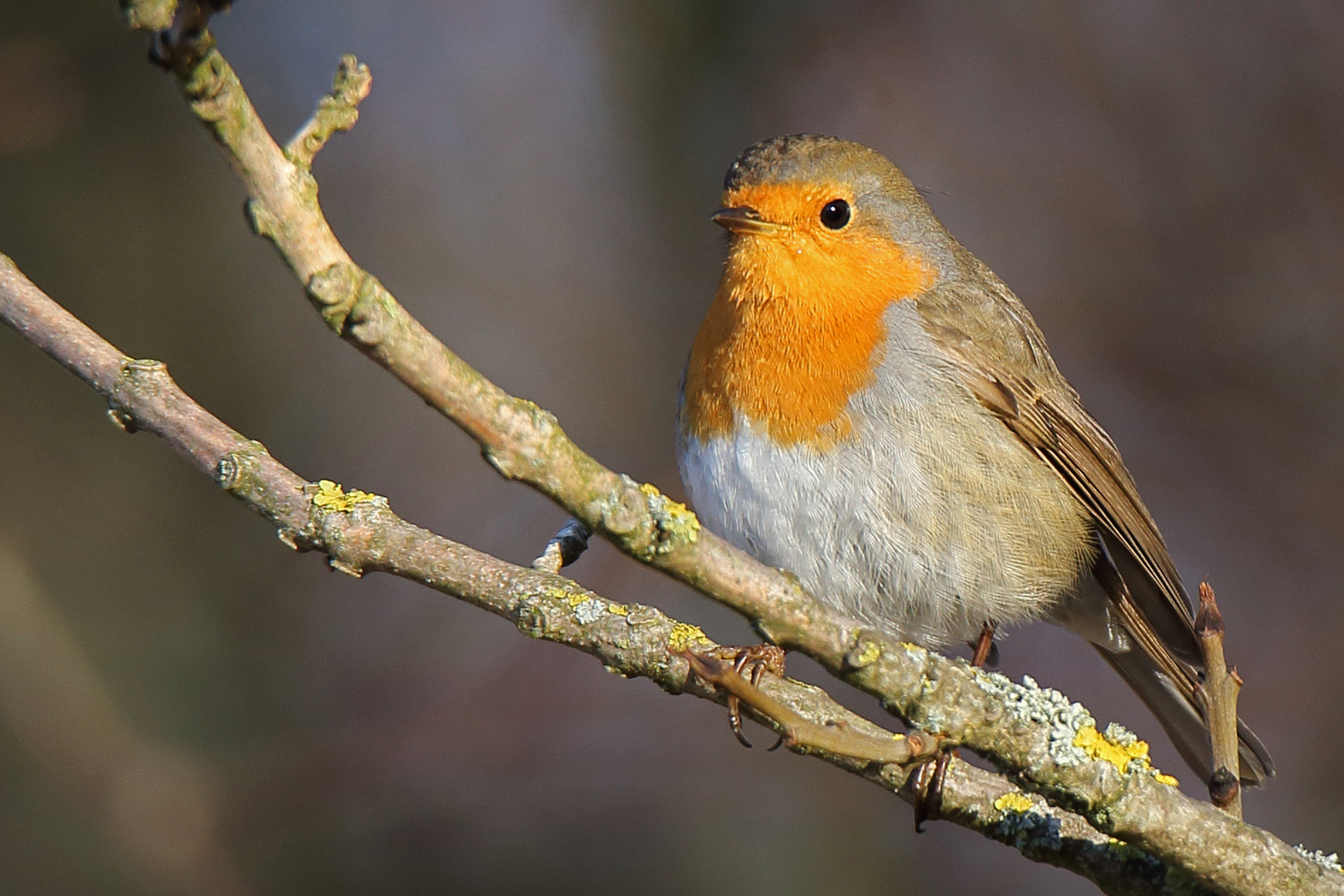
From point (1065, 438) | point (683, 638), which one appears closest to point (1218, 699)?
point (683, 638)

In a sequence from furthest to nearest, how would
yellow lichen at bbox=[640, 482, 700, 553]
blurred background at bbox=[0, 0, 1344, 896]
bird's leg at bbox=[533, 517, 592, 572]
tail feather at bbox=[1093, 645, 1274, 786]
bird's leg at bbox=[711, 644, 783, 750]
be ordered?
blurred background at bbox=[0, 0, 1344, 896] < tail feather at bbox=[1093, 645, 1274, 786] < bird's leg at bbox=[711, 644, 783, 750] < bird's leg at bbox=[533, 517, 592, 572] < yellow lichen at bbox=[640, 482, 700, 553]

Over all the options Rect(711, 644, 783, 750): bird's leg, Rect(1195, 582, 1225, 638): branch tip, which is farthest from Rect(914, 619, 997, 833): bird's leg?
Rect(1195, 582, 1225, 638): branch tip

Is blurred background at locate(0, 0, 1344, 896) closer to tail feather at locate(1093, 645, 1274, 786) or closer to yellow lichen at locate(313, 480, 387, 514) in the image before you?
tail feather at locate(1093, 645, 1274, 786)

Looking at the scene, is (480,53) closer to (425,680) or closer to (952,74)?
(952,74)

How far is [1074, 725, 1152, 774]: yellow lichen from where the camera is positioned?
2.00 meters

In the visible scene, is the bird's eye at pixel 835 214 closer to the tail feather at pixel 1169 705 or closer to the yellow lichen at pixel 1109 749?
the tail feather at pixel 1169 705

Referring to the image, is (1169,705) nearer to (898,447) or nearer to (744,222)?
(898,447)

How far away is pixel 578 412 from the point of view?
18.2 feet

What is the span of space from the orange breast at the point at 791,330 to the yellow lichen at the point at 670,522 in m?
1.42

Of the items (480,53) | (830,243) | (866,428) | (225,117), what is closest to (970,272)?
(830,243)

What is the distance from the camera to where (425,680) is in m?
4.77

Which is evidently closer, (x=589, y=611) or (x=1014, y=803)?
(x=589, y=611)

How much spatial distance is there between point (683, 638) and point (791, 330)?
1.20m

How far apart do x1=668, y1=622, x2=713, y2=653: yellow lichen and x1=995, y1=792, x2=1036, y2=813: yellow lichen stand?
2.04 ft
